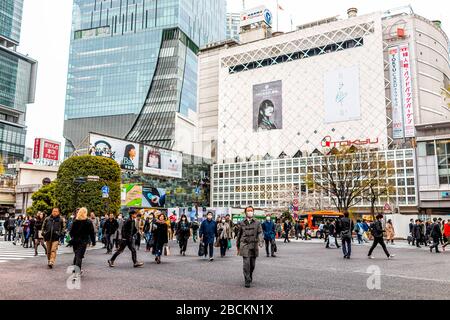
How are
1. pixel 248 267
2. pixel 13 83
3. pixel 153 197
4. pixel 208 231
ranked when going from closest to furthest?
pixel 248 267, pixel 208 231, pixel 153 197, pixel 13 83

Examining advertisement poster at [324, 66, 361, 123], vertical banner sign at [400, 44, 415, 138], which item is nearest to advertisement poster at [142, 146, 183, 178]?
advertisement poster at [324, 66, 361, 123]

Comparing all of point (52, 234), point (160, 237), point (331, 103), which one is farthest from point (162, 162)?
point (52, 234)

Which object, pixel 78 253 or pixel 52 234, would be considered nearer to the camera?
pixel 78 253

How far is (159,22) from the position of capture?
112 metres

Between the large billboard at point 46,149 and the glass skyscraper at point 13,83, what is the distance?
2649 inches

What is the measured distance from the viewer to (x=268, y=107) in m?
79.1

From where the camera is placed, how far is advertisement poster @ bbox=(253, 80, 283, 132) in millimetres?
77750

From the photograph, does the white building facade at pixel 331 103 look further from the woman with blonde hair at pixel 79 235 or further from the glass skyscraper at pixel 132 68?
the woman with blonde hair at pixel 79 235

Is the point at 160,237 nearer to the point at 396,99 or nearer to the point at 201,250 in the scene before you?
the point at 201,250

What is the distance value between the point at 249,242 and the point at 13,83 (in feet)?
442

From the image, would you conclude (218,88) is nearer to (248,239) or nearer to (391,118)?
(391,118)

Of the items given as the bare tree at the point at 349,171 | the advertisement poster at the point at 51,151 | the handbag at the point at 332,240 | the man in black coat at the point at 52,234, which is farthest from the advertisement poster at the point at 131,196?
the man in black coat at the point at 52,234
